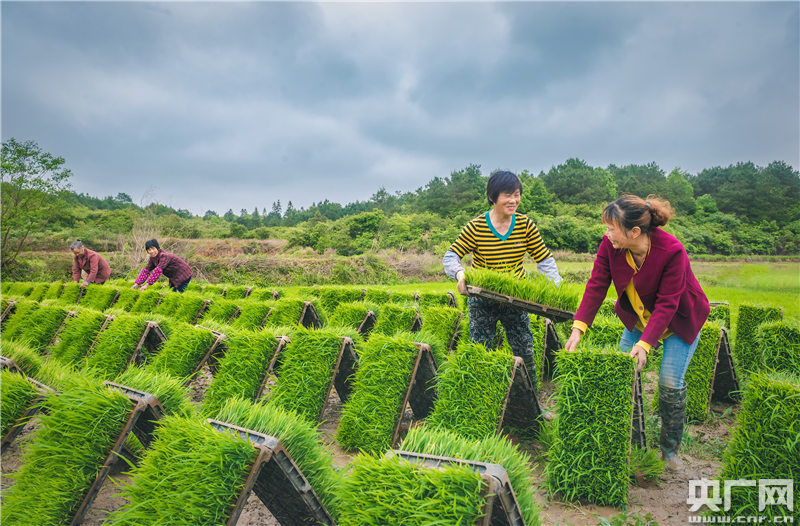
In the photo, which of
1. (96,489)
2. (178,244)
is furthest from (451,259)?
(178,244)

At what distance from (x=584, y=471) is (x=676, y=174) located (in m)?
61.7

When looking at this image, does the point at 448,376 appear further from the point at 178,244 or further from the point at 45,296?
the point at 178,244

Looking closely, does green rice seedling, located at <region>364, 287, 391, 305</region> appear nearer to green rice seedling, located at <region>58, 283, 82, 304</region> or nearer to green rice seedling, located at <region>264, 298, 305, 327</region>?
green rice seedling, located at <region>264, 298, 305, 327</region>

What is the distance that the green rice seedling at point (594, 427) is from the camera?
261cm

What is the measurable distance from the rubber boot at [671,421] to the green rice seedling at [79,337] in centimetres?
668

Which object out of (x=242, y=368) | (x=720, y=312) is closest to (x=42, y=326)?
(x=242, y=368)

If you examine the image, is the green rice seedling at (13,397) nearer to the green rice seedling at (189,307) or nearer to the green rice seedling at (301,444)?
the green rice seedling at (301,444)

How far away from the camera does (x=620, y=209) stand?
8.64 ft

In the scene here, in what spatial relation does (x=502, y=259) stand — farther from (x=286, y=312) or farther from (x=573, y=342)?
(x=286, y=312)

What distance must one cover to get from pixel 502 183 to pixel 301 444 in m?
2.61

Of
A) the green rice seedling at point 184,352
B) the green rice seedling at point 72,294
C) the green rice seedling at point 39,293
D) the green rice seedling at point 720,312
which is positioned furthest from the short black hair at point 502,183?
the green rice seedling at point 39,293

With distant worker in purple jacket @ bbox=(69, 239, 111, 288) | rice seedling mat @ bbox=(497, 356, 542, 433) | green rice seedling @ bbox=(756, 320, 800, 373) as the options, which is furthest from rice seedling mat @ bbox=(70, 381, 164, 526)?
distant worker in purple jacket @ bbox=(69, 239, 111, 288)

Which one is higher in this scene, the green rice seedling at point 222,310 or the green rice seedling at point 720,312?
the green rice seedling at point 720,312

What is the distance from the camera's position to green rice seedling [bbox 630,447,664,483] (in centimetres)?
290
